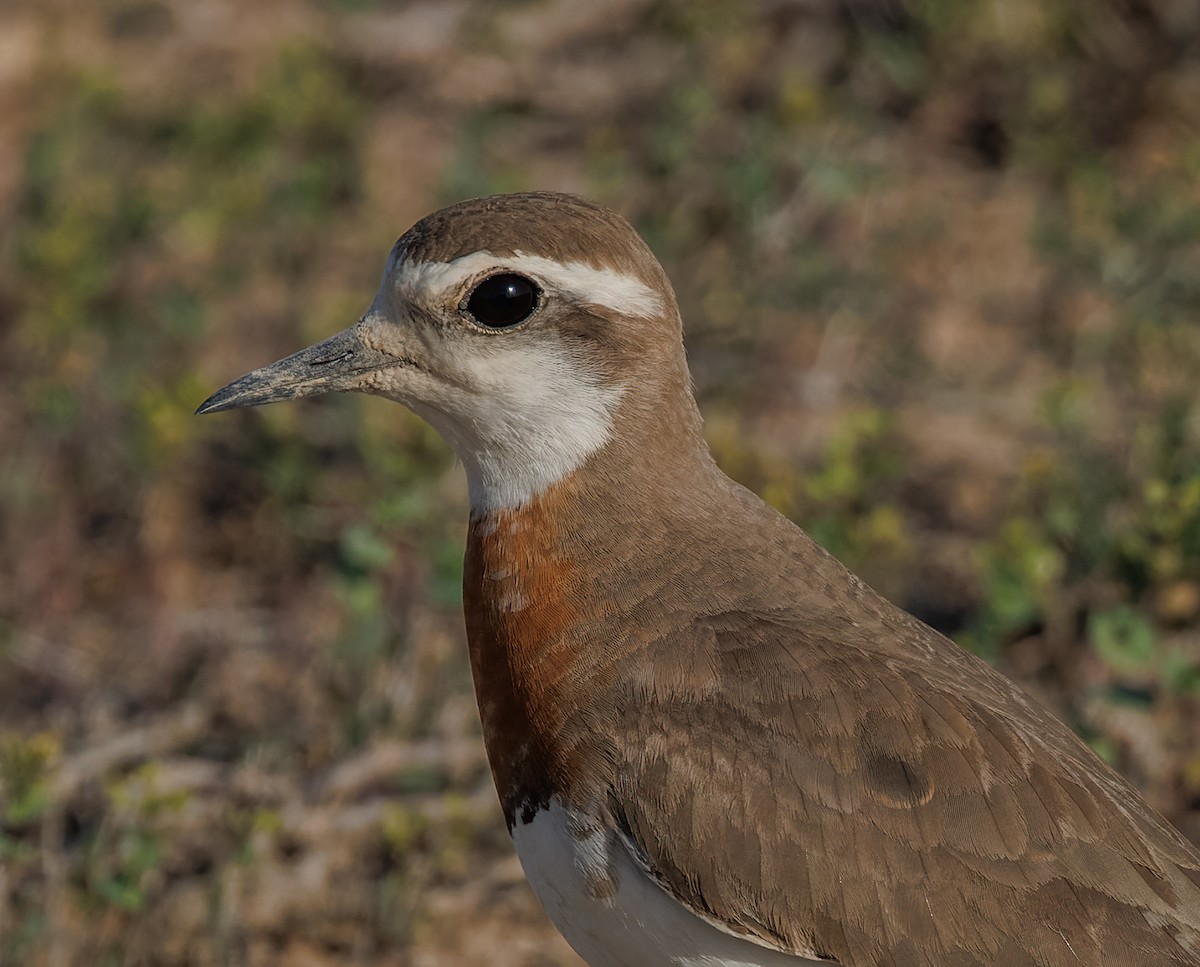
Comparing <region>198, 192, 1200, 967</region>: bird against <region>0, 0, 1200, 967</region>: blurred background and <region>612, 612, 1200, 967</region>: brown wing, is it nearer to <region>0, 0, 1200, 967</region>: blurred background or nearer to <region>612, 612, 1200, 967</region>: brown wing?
<region>612, 612, 1200, 967</region>: brown wing

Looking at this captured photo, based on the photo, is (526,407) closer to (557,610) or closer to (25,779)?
(557,610)

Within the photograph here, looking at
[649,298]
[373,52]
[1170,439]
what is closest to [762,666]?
[649,298]

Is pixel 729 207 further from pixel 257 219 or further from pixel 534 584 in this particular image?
pixel 534 584

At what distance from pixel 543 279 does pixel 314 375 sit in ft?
1.94

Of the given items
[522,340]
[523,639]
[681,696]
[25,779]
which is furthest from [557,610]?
[25,779]

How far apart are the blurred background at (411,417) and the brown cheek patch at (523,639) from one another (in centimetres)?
105

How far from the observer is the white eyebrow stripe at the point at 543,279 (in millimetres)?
3779

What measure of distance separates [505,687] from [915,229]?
478cm

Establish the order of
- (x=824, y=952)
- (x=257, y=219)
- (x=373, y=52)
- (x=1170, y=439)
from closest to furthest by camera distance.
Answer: (x=824, y=952)
(x=1170, y=439)
(x=257, y=219)
(x=373, y=52)

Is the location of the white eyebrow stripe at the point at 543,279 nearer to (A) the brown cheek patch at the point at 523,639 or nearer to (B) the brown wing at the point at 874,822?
(A) the brown cheek patch at the point at 523,639

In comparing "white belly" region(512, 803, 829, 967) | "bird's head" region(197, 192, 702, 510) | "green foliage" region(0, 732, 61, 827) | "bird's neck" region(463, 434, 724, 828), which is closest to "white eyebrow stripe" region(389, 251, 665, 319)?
"bird's head" region(197, 192, 702, 510)

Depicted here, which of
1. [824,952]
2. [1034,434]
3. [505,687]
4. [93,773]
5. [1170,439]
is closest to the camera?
[824,952]

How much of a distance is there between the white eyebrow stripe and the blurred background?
1.15 m

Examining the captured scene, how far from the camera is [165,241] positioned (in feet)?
26.4
